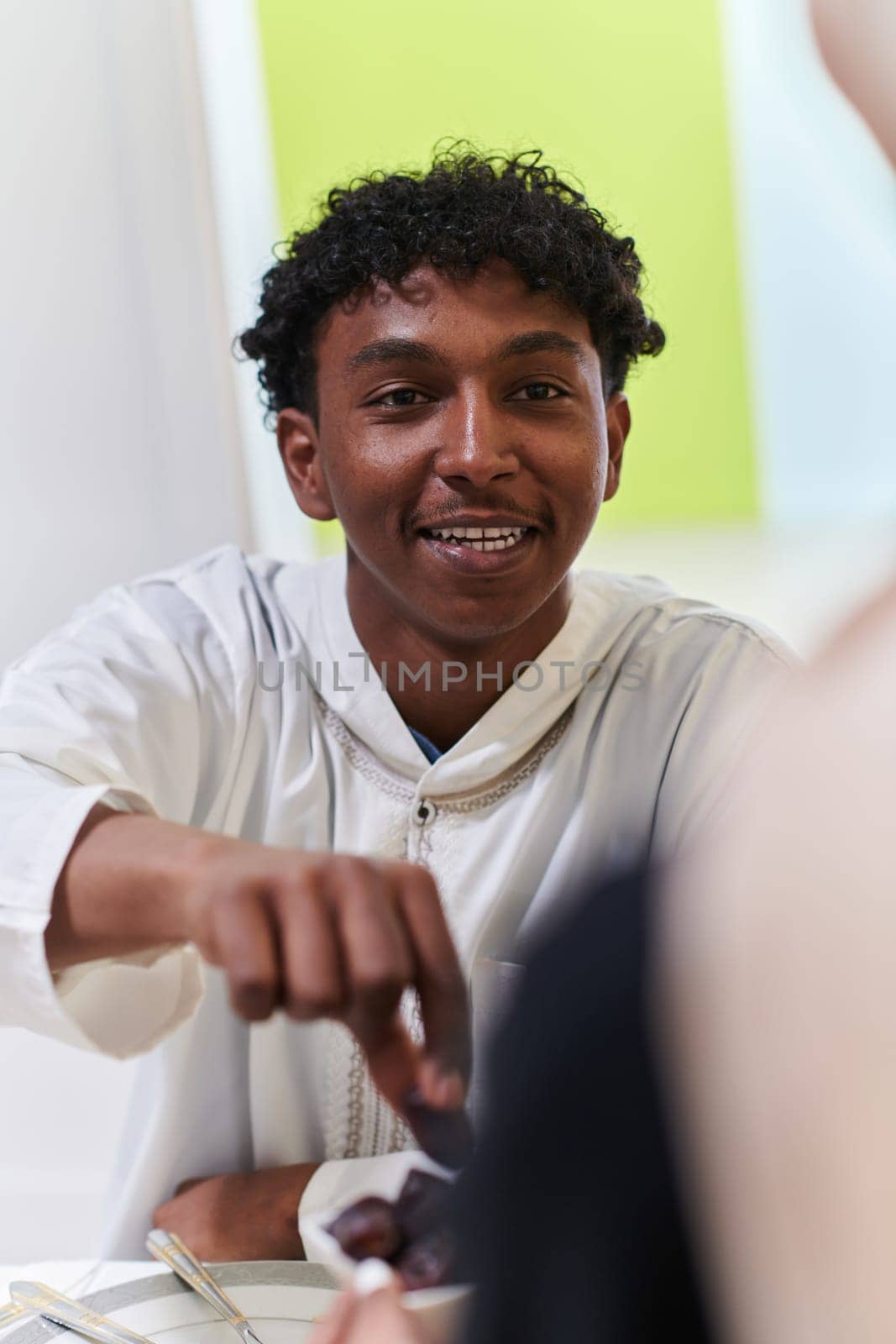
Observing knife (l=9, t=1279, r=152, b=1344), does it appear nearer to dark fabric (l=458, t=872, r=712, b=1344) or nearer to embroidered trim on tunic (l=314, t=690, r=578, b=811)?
dark fabric (l=458, t=872, r=712, b=1344)

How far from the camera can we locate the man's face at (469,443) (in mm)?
1036

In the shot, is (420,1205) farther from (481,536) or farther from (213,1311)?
(481,536)

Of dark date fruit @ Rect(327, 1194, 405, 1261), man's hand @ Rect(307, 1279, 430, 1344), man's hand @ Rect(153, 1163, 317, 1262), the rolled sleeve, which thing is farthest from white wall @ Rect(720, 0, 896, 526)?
man's hand @ Rect(307, 1279, 430, 1344)

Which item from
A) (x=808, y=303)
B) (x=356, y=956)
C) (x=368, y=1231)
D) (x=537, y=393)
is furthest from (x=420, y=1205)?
(x=808, y=303)

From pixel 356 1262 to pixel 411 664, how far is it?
63cm

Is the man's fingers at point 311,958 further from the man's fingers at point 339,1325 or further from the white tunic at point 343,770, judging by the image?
the white tunic at point 343,770

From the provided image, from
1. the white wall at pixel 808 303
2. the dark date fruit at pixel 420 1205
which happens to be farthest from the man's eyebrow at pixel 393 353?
the white wall at pixel 808 303

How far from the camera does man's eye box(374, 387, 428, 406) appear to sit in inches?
41.9

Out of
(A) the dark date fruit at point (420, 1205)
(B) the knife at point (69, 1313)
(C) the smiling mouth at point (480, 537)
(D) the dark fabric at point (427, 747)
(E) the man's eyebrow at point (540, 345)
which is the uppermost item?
(E) the man's eyebrow at point (540, 345)

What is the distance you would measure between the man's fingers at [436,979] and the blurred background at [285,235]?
1.05 meters

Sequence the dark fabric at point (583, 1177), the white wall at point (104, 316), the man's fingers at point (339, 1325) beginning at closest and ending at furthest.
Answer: the dark fabric at point (583, 1177)
the man's fingers at point (339, 1325)
the white wall at point (104, 316)

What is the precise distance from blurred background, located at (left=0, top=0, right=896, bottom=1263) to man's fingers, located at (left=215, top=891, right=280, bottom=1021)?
104cm

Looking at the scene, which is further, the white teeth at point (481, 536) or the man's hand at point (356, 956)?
the white teeth at point (481, 536)

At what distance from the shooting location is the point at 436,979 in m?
0.49
